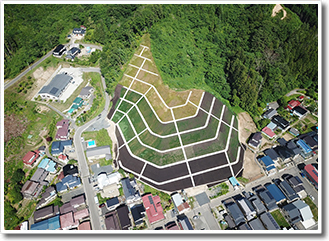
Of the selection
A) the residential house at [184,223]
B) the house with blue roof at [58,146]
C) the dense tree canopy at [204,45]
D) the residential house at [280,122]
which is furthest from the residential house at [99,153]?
the residential house at [280,122]

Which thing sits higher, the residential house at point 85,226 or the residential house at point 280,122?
the residential house at point 280,122

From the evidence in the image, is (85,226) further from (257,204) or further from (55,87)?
(55,87)

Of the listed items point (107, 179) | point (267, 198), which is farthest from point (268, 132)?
point (107, 179)

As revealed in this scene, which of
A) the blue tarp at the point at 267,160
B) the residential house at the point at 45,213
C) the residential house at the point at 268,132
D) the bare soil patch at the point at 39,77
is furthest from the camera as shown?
the bare soil patch at the point at 39,77

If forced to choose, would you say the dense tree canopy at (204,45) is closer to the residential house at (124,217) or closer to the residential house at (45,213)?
the residential house at (124,217)

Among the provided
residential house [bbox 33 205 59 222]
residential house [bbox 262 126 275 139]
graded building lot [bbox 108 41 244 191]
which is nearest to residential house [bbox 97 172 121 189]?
graded building lot [bbox 108 41 244 191]

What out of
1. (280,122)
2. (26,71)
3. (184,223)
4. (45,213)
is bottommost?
(184,223)

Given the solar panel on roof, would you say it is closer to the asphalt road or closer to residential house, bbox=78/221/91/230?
the asphalt road
